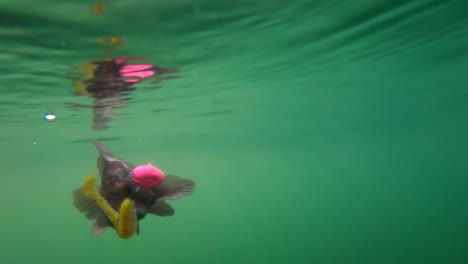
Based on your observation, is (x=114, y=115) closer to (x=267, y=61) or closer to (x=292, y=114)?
(x=267, y=61)

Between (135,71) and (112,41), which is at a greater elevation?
(135,71)

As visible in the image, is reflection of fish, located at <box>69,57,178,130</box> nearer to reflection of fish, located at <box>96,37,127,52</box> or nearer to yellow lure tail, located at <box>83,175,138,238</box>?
reflection of fish, located at <box>96,37,127,52</box>

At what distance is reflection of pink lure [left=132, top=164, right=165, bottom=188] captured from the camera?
453cm

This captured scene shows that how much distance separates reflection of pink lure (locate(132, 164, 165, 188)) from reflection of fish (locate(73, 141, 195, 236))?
1.27ft

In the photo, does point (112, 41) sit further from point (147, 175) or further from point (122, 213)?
point (122, 213)

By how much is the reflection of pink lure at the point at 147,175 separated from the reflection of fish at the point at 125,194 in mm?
386

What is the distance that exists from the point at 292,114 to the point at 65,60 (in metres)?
19.6

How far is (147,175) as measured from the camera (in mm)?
4543

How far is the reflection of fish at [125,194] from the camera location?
5023mm

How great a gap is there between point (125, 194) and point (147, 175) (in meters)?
0.73

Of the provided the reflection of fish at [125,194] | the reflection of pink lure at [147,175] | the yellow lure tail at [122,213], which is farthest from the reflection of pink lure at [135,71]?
the yellow lure tail at [122,213]

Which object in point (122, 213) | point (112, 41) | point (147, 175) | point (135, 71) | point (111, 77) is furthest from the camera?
point (111, 77)

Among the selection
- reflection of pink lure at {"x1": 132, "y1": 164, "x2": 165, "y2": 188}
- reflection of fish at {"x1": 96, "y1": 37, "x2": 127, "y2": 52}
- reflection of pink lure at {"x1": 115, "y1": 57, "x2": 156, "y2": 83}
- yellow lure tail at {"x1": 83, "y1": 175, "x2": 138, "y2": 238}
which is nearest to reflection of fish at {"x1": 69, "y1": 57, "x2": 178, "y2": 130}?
reflection of pink lure at {"x1": 115, "y1": 57, "x2": 156, "y2": 83}

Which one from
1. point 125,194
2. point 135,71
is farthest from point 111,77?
point 125,194
